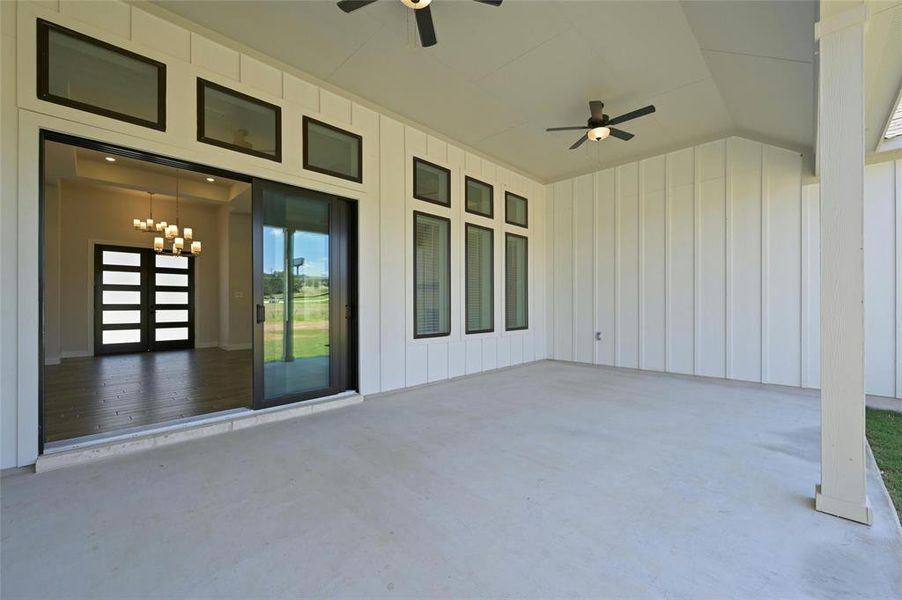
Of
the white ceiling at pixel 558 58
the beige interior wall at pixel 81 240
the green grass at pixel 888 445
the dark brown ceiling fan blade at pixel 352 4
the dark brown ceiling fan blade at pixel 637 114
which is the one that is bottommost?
the green grass at pixel 888 445

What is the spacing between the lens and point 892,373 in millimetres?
4832

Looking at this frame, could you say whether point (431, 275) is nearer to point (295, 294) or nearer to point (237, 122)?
point (295, 294)

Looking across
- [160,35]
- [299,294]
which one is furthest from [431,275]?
[160,35]

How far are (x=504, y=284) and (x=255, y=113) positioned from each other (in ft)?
15.3

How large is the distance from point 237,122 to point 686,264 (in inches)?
263

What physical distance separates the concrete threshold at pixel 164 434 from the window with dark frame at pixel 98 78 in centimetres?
267

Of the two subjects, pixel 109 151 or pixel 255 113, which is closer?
pixel 109 151

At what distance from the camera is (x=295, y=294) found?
14.6 feet

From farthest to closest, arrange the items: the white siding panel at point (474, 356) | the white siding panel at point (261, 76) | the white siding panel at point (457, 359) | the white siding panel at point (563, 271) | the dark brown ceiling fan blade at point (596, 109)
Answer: the white siding panel at point (563, 271) → the white siding panel at point (474, 356) → the white siding panel at point (457, 359) → the dark brown ceiling fan blade at point (596, 109) → the white siding panel at point (261, 76)

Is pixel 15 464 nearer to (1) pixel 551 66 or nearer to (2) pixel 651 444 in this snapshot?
(2) pixel 651 444

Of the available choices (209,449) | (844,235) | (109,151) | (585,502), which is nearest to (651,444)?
(585,502)

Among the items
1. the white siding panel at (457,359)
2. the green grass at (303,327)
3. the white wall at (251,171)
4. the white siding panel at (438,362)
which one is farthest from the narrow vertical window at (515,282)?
the green grass at (303,327)

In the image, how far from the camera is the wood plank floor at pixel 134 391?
3658mm

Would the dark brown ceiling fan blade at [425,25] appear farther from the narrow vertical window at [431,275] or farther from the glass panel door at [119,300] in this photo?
the glass panel door at [119,300]
